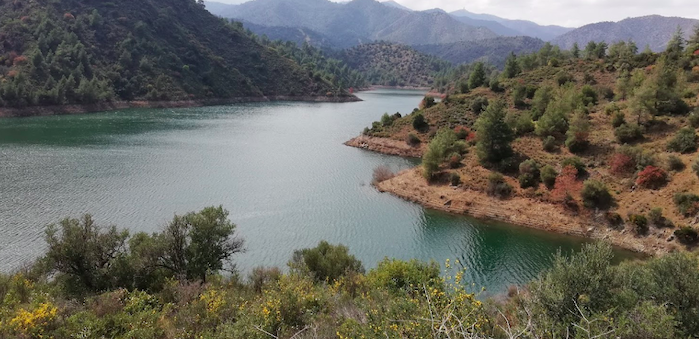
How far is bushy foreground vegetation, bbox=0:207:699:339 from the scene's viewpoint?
12.0 metres

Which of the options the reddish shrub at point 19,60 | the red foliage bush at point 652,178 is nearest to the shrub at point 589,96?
the red foliage bush at point 652,178

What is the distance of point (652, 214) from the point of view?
116ft

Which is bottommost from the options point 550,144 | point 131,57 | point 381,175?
point 381,175

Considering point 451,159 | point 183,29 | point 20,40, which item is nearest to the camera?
point 451,159

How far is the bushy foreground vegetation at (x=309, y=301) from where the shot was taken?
11977mm

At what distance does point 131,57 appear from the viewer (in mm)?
128625

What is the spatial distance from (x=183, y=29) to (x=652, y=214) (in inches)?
6479

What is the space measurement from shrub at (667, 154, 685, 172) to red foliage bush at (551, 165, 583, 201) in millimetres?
7850

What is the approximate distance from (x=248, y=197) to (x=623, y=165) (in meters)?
40.5

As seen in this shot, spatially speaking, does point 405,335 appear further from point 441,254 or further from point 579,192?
point 579,192

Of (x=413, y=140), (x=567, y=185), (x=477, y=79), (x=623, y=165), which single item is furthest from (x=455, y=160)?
(x=477, y=79)

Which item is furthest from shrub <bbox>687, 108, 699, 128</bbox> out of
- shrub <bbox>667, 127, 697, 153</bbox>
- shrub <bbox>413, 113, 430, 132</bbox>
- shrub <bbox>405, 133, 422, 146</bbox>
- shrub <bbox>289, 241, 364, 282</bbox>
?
shrub <bbox>289, 241, 364, 282</bbox>

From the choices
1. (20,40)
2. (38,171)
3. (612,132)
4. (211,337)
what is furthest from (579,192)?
(20,40)

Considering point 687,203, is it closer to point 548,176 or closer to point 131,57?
point 548,176
